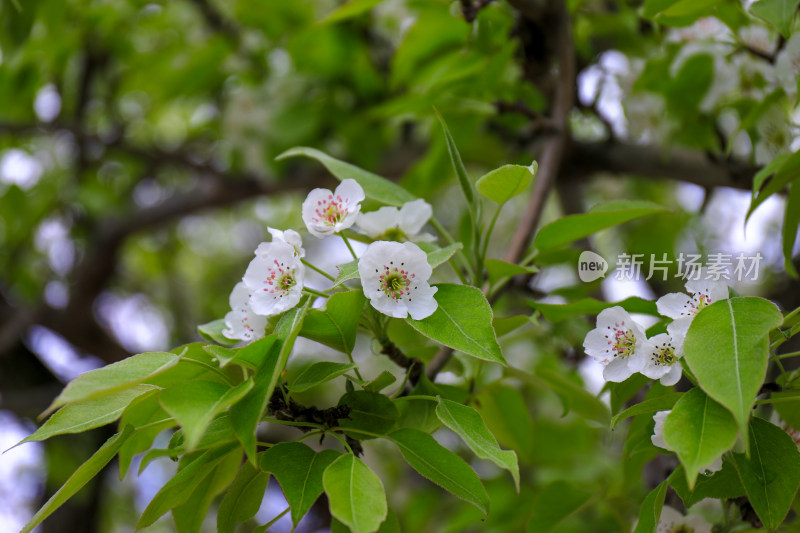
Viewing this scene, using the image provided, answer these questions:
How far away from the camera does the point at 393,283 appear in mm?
678

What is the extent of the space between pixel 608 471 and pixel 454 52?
0.99 meters

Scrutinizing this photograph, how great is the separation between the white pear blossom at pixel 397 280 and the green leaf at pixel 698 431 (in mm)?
242

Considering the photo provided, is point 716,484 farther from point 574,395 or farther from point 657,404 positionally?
point 574,395

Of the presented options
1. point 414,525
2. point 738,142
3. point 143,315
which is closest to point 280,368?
point 738,142

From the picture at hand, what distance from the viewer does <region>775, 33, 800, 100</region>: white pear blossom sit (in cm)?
93

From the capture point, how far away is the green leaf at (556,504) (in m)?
0.95

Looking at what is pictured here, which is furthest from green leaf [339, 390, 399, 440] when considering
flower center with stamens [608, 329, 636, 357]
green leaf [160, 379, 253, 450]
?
flower center with stamens [608, 329, 636, 357]

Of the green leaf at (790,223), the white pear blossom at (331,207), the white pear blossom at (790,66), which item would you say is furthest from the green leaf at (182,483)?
the white pear blossom at (790,66)

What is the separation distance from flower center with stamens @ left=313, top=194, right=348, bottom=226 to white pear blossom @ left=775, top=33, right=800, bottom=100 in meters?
0.65

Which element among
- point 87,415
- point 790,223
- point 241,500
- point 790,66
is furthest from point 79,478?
point 790,66

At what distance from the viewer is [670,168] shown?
4.50ft

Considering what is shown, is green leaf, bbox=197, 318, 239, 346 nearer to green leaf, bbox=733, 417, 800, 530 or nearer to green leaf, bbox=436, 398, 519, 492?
green leaf, bbox=436, 398, 519, 492

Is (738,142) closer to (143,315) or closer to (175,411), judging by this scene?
(175,411)

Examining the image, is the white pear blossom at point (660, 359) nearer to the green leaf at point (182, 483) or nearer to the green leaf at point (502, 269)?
the green leaf at point (502, 269)
